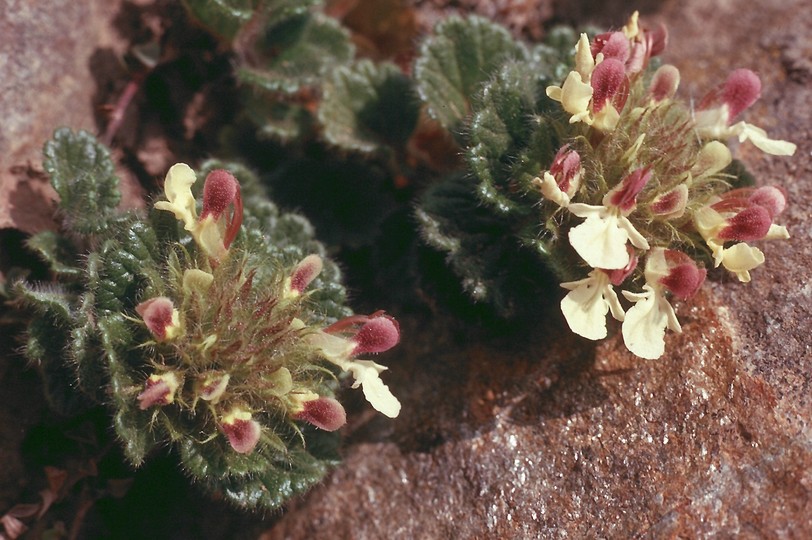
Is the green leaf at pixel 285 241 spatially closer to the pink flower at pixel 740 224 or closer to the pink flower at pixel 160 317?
the pink flower at pixel 160 317

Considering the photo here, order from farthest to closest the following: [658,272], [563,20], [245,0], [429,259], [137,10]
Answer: [563,20]
[137,10]
[245,0]
[429,259]
[658,272]

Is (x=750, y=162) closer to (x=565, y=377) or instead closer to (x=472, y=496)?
(x=565, y=377)

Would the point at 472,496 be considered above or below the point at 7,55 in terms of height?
below

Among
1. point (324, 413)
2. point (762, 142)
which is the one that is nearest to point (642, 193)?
point (762, 142)

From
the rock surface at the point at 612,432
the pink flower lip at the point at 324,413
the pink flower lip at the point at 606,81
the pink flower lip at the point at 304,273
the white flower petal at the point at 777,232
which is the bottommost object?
the rock surface at the point at 612,432

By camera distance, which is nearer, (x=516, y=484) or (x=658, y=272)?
(x=658, y=272)

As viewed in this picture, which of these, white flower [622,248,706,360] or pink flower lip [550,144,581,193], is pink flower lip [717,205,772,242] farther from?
pink flower lip [550,144,581,193]

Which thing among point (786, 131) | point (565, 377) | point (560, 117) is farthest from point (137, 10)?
point (786, 131)

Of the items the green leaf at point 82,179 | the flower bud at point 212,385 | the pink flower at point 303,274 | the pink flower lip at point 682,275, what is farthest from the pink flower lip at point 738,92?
the green leaf at point 82,179
